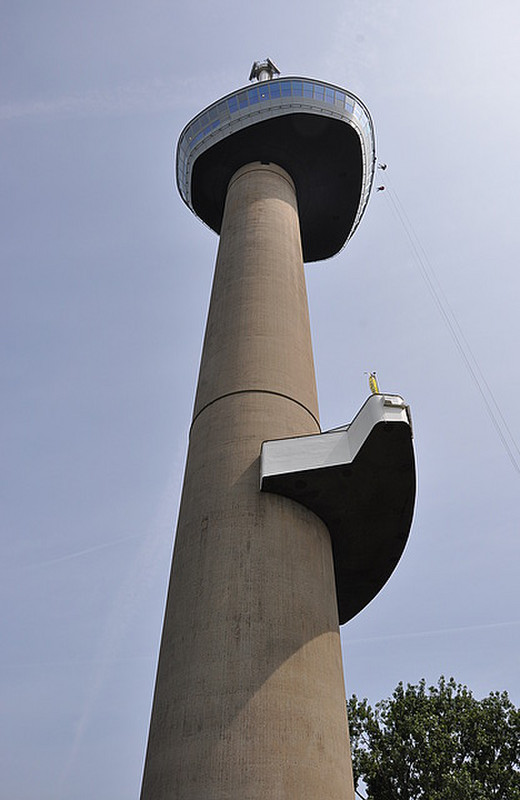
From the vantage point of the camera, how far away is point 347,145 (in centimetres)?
2742

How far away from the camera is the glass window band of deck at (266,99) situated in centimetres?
A: 2606

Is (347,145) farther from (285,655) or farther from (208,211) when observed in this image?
(285,655)

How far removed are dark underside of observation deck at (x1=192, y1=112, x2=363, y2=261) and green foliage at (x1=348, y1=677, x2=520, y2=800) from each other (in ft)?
73.5

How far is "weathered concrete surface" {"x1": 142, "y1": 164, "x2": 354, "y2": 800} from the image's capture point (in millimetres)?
10070

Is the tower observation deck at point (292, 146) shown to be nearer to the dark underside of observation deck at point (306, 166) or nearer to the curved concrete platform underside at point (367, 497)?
the dark underside of observation deck at point (306, 166)

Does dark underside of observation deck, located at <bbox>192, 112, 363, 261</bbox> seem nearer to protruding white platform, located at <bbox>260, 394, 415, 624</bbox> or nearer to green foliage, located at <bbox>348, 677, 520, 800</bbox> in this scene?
protruding white platform, located at <bbox>260, 394, 415, 624</bbox>

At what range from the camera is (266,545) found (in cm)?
1267

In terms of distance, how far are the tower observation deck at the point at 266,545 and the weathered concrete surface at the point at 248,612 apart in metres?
0.03

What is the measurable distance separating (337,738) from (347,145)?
23749mm

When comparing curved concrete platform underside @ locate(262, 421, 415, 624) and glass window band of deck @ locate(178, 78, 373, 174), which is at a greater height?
glass window band of deck @ locate(178, 78, 373, 174)

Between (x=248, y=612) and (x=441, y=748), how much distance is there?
68.6ft

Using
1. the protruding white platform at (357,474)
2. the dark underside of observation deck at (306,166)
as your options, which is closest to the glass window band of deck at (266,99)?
the dark underside of observation deck at (306,166)

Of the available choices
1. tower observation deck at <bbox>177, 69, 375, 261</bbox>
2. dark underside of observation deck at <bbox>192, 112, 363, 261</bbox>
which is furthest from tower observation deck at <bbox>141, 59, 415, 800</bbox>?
tower observation deck at <bbox>177, 69, 375, 261</bbox>

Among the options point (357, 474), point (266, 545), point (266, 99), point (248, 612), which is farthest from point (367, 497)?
point (266, 99)
